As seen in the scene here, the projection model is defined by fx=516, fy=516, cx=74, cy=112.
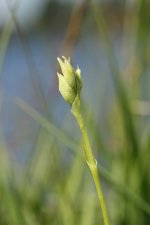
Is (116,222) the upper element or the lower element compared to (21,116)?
lower

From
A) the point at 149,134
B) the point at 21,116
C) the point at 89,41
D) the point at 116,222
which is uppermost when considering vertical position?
the point at 89,41

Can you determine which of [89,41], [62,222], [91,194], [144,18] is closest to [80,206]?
[91,194]

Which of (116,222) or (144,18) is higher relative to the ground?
(144,18)

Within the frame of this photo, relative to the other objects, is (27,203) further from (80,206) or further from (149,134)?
(149,134)

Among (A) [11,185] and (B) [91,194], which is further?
(B) [91,194]

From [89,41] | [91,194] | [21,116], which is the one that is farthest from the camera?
[21,116]

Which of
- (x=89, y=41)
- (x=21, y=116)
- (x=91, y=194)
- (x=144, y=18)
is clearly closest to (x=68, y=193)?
(x=91, y=194)

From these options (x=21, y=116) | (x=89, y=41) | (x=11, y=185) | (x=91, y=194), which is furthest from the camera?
(x=21, y=116)

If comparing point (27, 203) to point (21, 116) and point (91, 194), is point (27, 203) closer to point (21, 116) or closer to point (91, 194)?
point (91, 194)

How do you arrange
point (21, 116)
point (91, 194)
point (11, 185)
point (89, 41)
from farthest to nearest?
point (21, 116)
point (89, 41)
point (91, 194)
point (11, 185)
